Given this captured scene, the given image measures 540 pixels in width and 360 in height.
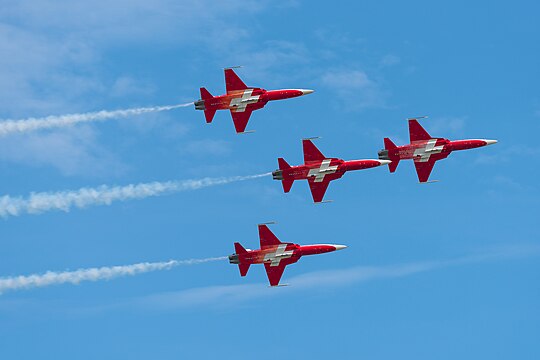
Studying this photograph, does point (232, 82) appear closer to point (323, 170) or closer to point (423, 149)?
point (323, 170)

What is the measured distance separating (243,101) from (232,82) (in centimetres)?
264

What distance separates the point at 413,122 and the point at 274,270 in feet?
82.7

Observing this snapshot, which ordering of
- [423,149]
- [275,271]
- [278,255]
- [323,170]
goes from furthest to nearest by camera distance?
[423,149], [323,170], [275,271], [278,255]

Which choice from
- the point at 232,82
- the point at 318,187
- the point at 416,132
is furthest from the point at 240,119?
the point at 416,132

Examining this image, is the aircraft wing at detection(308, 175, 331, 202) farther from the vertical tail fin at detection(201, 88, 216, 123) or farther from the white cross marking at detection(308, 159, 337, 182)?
the vertical tail fin at detection(201, 88, 216, 123)

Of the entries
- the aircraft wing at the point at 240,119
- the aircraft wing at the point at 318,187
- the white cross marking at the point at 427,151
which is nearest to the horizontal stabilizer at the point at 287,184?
the aircraft wing at the point at 318,187

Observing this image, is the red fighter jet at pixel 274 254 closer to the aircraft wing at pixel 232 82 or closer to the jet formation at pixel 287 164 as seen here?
the jet formation at pixel 287 164

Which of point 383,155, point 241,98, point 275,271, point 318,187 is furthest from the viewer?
point 383,155

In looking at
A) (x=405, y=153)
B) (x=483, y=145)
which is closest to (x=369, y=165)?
(x=405, y=153)

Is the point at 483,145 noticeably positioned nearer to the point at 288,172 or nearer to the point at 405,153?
the point at 405,153

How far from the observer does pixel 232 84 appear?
169 m

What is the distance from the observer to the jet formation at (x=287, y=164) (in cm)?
16662

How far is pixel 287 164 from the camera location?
167500 millimetres

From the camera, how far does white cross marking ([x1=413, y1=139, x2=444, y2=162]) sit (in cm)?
17338
